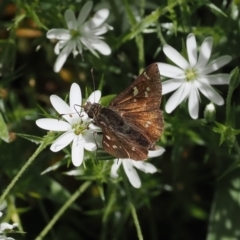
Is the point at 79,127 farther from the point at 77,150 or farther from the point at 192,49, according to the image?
the point at 192,49

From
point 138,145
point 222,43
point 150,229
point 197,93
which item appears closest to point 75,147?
point 138,145

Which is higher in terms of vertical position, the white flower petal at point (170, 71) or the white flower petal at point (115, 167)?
the white flower petal at point (170, 71)

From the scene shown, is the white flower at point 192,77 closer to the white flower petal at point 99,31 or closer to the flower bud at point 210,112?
the flower bud at point 210,112

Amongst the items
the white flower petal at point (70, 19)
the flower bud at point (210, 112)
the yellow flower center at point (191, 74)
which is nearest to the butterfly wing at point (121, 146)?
the flower bud at point (210, 112)

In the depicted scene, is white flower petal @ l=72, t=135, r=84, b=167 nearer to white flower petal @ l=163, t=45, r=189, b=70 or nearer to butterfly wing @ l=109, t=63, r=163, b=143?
butterfly wing @ l=109, t=63, r=163, b=143

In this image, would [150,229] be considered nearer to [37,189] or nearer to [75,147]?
[37,189]

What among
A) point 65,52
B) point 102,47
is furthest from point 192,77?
point 65,52
